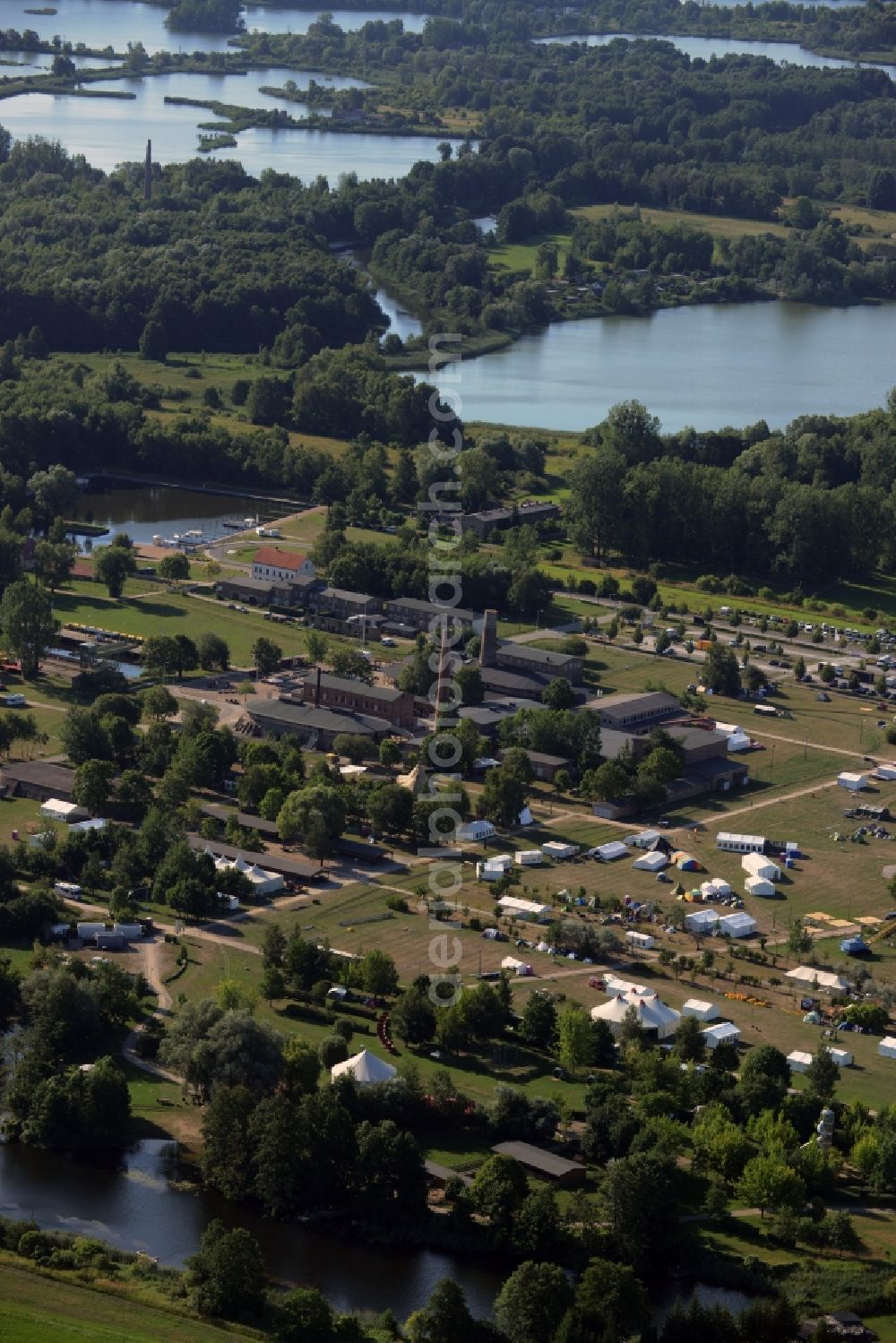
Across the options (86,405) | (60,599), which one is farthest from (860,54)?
(60,599)

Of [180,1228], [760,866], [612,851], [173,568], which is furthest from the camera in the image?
[173,568]

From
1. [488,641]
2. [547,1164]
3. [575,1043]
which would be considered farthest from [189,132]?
[547,1164]

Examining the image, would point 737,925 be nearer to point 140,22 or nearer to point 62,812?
point 62,812

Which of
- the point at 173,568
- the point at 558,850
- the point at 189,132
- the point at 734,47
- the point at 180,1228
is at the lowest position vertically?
the point at 180,1228

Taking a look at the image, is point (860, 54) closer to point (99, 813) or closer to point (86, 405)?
point (86, 405)

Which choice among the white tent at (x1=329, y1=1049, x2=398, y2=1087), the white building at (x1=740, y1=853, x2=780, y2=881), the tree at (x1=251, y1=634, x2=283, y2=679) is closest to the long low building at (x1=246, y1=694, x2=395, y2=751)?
the tree at (x1=251, y1=634, x2=283, y2=679)

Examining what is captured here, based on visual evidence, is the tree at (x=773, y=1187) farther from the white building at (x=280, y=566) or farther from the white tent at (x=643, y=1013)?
the white building at (x=280, y=566)

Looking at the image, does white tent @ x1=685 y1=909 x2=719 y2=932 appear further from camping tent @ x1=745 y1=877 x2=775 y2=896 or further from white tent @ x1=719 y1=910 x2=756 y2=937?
camping tent @ x1=745 y1=877 x2=775 y2=896
